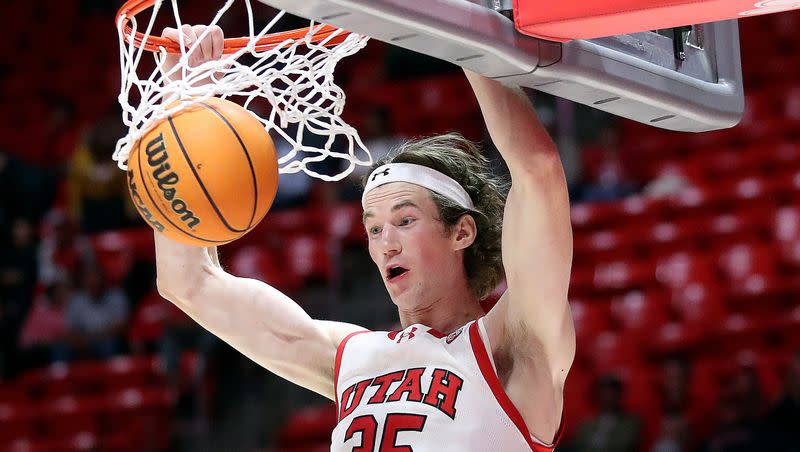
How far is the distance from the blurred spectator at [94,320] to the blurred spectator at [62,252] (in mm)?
147

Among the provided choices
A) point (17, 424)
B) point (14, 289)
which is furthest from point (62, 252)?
point (17, 424)

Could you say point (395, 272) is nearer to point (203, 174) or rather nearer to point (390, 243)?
point (390, 243)

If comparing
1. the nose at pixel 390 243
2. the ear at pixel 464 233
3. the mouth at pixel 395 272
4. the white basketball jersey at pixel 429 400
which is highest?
the nose at pixel 390 243

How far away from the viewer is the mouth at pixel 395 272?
3234 millimetres

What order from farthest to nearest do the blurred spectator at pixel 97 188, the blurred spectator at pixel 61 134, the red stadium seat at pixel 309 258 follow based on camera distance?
the blurred spectator at pixel 61 134 < the blurred spectator at pixel 97 188 < the red stadium seat at pixel 309 258

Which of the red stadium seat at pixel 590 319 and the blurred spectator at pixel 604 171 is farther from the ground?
the blurred spectator at pixel 604 171

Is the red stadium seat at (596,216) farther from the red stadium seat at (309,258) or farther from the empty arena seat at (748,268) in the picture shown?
the red stadium seat at (309,258)

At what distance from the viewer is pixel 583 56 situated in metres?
2.66

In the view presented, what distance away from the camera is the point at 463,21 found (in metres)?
2.46

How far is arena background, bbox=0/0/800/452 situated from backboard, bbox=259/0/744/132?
3.52m

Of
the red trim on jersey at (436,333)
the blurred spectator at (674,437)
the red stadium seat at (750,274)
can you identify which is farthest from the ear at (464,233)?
the red stadium seat at (750,274)

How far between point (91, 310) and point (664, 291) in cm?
393

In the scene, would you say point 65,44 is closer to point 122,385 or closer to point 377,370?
point 122,385

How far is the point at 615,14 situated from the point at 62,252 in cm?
700
